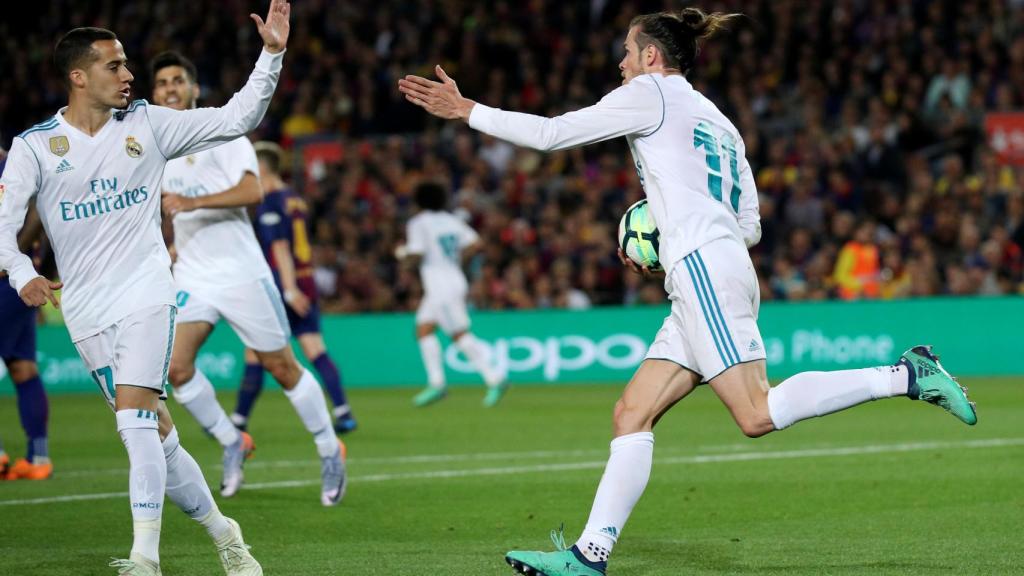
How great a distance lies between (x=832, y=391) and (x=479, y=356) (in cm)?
1118

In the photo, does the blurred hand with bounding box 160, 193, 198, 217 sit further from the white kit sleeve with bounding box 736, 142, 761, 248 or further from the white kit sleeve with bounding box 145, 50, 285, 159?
the white kit sleeve with bounding box 736, 142, 761, 248

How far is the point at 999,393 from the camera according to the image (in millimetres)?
16203

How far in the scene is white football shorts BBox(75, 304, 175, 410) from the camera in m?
6.22

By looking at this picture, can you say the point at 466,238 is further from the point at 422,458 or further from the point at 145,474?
the point at 145,474

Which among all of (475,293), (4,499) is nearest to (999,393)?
(475,293)

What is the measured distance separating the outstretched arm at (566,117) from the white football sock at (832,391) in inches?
47.8

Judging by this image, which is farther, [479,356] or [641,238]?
[479,356]

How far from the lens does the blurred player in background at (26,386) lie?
34.1ft

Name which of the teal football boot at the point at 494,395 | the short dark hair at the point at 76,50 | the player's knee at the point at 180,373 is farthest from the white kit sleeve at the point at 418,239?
the short dark hair at the point at 76,50

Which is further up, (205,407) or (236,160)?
(236,160)

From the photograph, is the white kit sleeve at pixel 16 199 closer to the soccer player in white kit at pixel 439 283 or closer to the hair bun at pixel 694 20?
the hair bun at pixel 694 20

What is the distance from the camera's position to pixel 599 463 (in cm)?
1077

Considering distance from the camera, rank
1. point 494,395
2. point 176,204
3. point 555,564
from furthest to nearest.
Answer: point 494,395 → point 176,204 → point 555,564

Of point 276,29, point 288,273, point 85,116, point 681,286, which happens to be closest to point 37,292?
point 85,116
